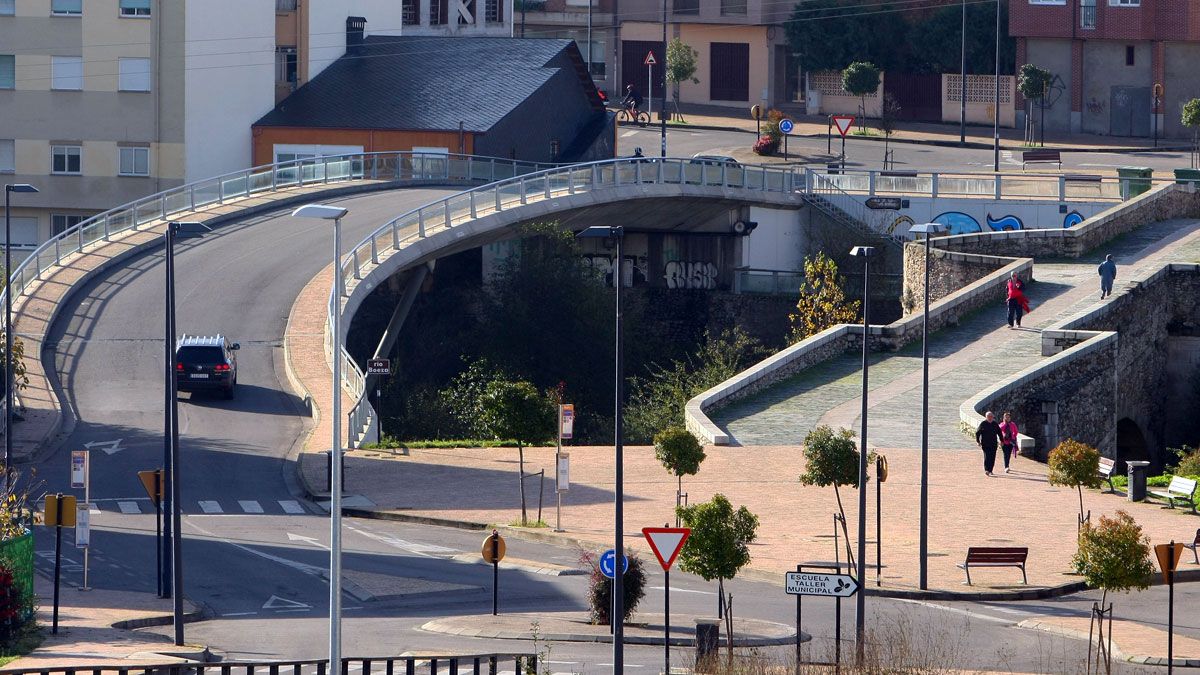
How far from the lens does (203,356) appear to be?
141 feet

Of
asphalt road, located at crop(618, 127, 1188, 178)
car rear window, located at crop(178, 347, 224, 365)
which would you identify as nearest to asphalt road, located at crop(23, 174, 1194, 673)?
car rear window, located at crop(178, 347, 224, 365)

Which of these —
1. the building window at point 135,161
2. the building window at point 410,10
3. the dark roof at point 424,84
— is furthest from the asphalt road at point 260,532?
the building window at point 410,10

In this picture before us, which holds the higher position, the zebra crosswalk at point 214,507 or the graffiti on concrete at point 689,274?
the graffiti on concrete at point 689,274

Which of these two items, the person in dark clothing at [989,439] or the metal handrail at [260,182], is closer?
the person in dark clothing at [989,439]

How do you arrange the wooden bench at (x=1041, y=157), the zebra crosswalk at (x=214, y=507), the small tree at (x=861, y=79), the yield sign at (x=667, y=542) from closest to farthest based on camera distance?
the yield sign at (x=667, y=542), the zebra crosswalk at (x=214, y=507), the wooden bench at (x=1041, y=157), the small tree at (x=861, y=79)

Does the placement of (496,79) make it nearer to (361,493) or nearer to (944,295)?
(944,295)

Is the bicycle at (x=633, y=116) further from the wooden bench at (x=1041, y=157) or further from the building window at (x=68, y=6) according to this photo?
the building window at (x=68, y=6)

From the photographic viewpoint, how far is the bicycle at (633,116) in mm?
86750

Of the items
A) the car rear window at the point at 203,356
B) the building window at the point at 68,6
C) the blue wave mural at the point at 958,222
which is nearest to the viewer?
the car rear window at the point at 203,356

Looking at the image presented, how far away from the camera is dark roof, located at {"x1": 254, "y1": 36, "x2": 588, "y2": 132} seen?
7062 centimetres

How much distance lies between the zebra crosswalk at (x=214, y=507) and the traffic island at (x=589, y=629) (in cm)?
960

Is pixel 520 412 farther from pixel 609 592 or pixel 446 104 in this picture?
pixel 446 104

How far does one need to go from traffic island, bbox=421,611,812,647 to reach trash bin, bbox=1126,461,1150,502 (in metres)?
12.1

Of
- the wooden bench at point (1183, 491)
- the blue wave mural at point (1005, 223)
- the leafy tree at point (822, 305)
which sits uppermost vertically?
the blue wave mural at point (1005, 223)
